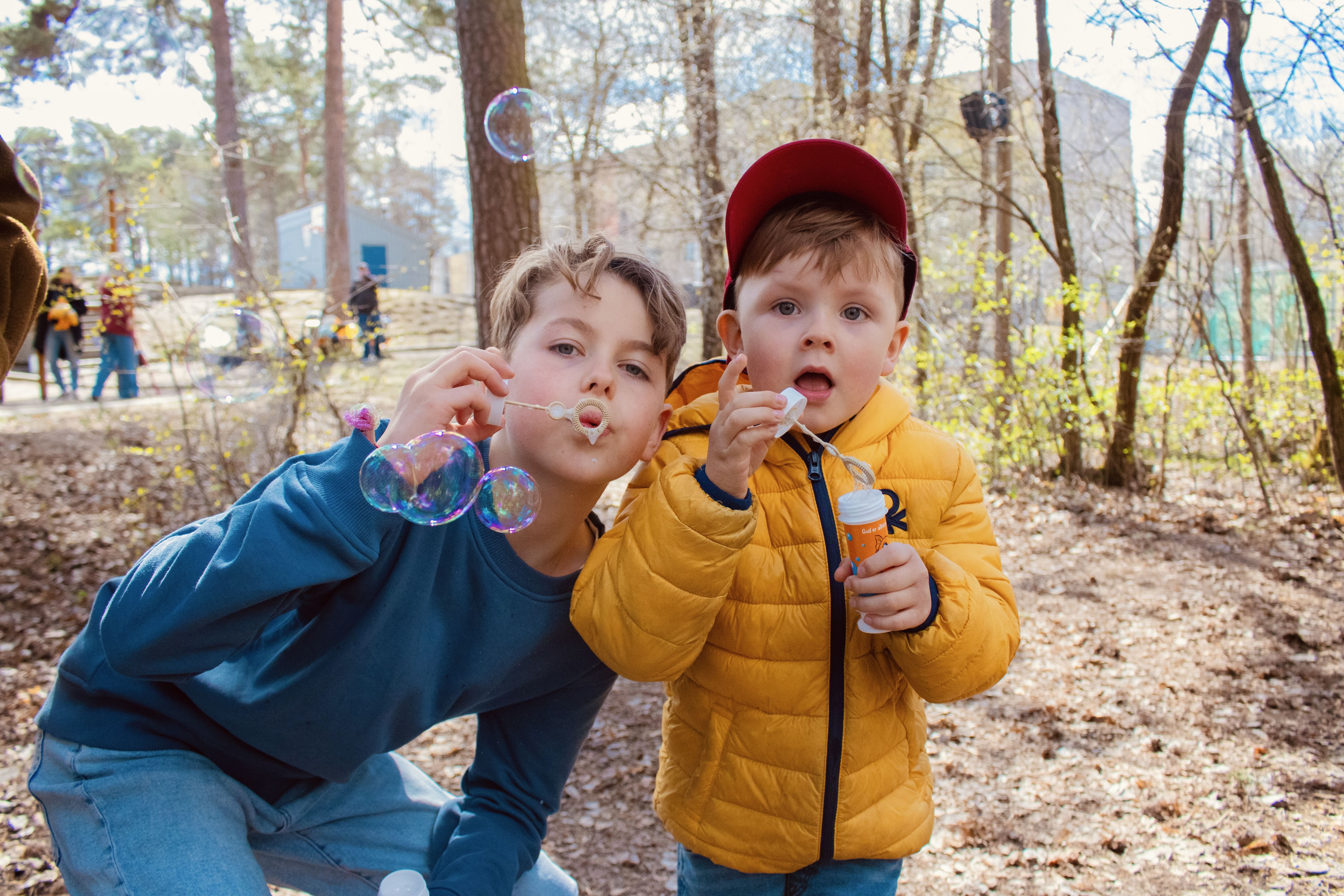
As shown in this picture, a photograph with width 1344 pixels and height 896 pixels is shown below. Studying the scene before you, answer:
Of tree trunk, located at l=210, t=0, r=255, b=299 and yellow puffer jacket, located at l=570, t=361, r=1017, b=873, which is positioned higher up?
tree trunk, located at l=210, t=0, r=255, b=299

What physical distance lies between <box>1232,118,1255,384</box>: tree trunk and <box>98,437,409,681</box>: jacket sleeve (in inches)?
224

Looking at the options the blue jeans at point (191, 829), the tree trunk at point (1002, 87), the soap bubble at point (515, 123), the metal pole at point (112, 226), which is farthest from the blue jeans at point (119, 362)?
the blue jeans at point (191, 829)

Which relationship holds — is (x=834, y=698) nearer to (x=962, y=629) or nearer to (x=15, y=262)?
(x=962, y=629)

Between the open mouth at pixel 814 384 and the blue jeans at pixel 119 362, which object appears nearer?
the open mouth at pixel 814 384

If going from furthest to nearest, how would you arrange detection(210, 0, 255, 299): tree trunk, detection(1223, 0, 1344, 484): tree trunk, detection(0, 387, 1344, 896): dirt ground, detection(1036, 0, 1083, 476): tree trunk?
detection(210, 0, 255, 299): tree trunk
detection(1036, 0, 1083, 476): tree trunk
detection(1223, 0, 1344, 484): tree trunk
detection(0, 387, 1344, 896): dirt ground

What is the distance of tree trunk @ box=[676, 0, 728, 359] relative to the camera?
895cm

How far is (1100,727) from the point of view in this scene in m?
3.52

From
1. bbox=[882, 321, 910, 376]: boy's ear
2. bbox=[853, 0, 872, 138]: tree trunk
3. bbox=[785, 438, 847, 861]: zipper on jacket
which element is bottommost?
bbox=[785, 438, 847, 861]: zipper on jacket

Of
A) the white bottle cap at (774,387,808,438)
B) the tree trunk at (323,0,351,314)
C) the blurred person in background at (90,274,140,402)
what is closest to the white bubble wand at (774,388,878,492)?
the white bottle cap at (774,387,808,438)

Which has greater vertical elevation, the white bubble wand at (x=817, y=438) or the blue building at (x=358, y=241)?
the blue building at (x=358, y=241)

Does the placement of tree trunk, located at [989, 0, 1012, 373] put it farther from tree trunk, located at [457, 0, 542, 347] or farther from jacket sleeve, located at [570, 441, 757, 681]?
jacket sleeve, located at [570, 441, 757, 681]

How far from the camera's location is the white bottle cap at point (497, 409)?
5.15ft

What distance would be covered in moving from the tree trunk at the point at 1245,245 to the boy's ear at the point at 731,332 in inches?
191

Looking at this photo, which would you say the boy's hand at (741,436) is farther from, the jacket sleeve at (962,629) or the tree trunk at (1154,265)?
the tree trunk at (1154,265)
